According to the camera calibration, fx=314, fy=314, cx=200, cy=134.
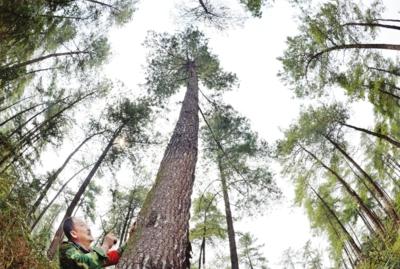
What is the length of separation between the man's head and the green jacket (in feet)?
0.32

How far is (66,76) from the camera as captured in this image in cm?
1177

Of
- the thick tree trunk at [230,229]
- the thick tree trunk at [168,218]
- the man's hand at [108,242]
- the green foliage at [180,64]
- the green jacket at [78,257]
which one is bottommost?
the green jacket at [78,257]

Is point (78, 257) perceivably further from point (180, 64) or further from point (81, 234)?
point (180, 64)

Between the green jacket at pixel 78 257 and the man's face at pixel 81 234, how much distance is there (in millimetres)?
95

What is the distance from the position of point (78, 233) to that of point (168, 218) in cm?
111

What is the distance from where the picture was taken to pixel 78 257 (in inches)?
104

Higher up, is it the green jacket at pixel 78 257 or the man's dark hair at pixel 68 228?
the man's dark hair at pixel 68 228

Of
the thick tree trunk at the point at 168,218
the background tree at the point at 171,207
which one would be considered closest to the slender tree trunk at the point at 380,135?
the background tree at the point at 171,207

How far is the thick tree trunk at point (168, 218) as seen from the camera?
10.1 ft

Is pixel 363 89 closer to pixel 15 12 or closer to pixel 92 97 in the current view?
pixel 15 12

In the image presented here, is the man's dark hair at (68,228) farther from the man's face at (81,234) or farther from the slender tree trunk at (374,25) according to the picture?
the slender tree trunk at (374,25)

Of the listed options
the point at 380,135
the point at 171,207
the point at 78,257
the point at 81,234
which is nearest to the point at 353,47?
the point at 380,135

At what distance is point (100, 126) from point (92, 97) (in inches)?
56.0

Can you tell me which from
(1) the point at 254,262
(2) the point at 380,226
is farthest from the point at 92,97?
(1) the point at 254,262
